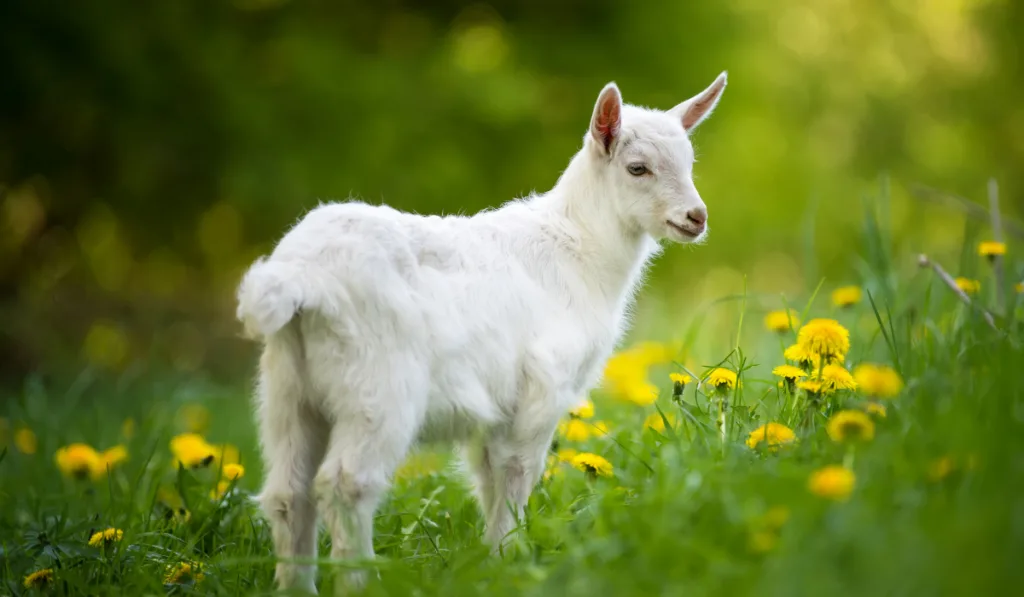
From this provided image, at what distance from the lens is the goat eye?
352cm

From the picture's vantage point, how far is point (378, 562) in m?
2.55

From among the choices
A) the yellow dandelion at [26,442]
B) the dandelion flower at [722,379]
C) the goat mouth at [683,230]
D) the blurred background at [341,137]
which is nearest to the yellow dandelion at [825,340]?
the dandelion flower at [722,379]

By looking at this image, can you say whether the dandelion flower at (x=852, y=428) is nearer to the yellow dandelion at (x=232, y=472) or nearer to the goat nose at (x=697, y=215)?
the goat nose at (x=697, y=215)

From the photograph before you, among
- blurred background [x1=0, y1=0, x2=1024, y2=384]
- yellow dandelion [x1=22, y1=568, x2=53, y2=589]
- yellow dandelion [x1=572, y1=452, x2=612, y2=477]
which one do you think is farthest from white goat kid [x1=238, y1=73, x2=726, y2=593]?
blurred background [x1=0, y1=0, x2=1024, y2=384]

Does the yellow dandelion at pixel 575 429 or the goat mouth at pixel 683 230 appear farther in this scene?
the yellow dandelion at pixel 575 429

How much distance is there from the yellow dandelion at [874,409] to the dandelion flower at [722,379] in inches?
20.3

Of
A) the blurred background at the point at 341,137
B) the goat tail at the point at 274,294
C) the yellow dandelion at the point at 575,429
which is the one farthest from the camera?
the blurred background at the point at 341,137

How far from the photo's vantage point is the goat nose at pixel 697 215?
343 cm

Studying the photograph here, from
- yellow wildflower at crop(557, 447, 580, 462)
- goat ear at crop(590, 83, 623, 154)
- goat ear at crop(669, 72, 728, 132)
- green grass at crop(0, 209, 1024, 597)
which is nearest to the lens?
green grass at crop(0, 209, 1024, 597)

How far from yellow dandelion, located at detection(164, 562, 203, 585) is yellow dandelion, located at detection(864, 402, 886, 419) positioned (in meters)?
2.16

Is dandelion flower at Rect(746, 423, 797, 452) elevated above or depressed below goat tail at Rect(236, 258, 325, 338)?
below

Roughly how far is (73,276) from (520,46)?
18.1ft

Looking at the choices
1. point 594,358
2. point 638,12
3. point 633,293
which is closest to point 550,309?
point 594,358

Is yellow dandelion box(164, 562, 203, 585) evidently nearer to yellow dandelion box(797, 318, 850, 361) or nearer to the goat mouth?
the goat mouth
